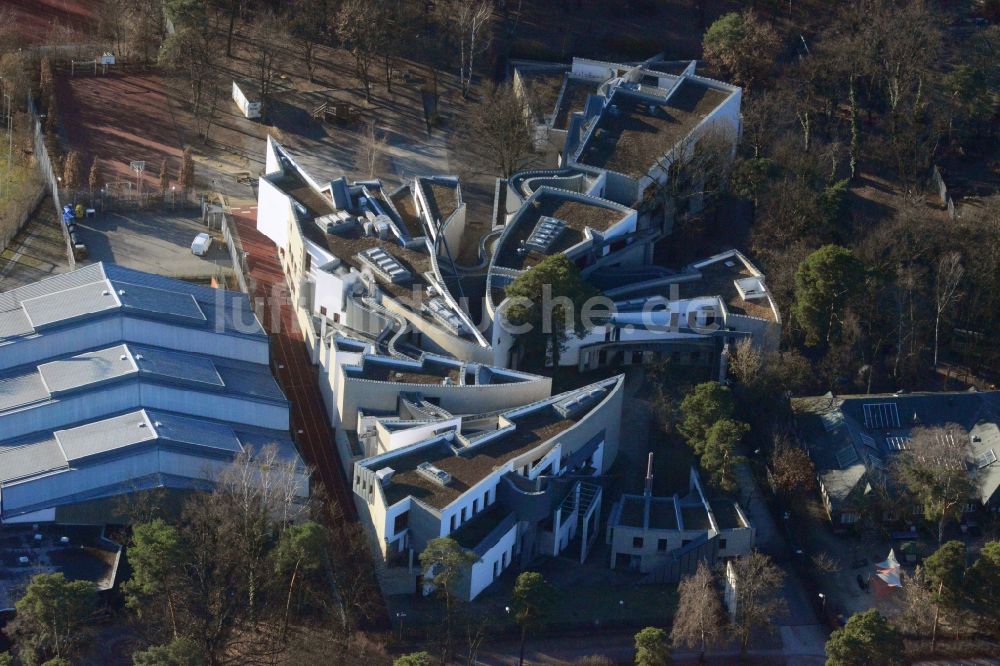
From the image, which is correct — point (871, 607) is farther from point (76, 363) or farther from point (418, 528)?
point (76, 363)

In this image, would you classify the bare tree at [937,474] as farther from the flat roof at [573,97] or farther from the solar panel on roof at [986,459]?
the flat roof at [573,97]

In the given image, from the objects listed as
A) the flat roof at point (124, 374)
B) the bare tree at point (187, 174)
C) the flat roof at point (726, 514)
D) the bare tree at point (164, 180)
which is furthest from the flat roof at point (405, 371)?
the bare tree at point (187, 174)

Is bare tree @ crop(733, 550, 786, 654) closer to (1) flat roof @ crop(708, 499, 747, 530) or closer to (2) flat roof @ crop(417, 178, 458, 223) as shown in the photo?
(1) flat roof @ crop(708, 499, 747, 530)

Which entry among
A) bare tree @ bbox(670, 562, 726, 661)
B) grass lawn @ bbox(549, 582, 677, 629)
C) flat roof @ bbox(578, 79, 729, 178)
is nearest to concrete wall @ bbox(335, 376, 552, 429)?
grass lawn @ bbox(549, 582, 677, 629)

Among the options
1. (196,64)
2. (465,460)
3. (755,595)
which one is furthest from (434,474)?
(196,64)

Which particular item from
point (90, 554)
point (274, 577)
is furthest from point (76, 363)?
point (274, 577)
